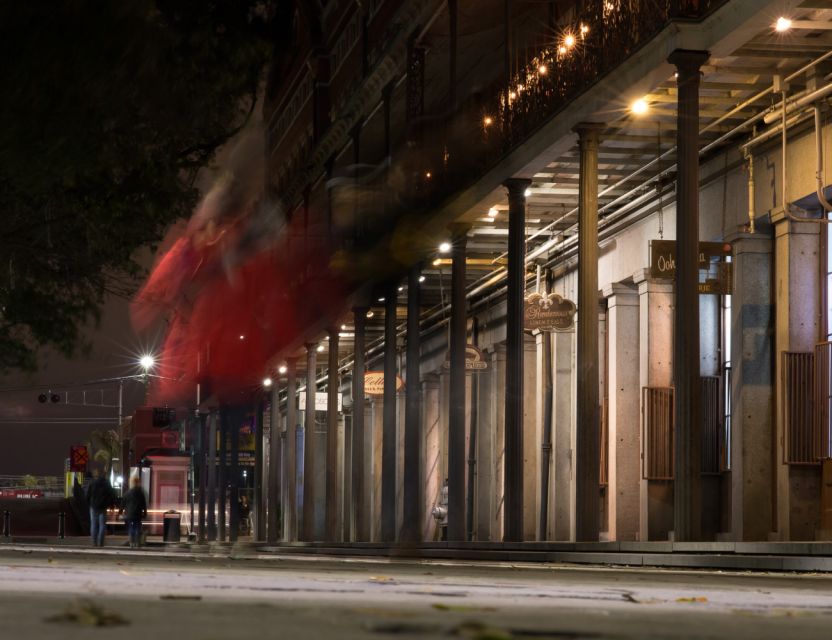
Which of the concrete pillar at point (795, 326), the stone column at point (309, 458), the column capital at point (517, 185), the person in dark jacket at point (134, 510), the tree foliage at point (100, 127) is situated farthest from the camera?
the stone column at point (309, 458)

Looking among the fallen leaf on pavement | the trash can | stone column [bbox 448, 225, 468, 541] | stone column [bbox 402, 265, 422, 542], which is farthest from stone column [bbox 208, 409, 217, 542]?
the fallen leaf on pavement

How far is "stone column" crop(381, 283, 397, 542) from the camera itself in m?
30.2

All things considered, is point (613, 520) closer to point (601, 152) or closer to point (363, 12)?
point (601, 152)

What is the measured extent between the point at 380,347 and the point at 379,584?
3502 cm

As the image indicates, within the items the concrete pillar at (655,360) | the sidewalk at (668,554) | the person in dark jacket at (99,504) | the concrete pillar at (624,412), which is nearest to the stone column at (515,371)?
the sidewalk at (668,554)

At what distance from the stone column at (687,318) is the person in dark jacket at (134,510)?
17763 millimetres

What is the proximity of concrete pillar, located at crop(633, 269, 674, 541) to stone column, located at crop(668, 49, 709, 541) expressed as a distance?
864 cm

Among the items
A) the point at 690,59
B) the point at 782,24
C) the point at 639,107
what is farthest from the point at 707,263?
the point at 782,24

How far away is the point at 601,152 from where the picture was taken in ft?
71.6

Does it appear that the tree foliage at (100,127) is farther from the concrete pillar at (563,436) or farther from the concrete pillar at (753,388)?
the concrete pillar at (563,436)

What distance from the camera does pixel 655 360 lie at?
24516 millimetres

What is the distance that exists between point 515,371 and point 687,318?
618 cm

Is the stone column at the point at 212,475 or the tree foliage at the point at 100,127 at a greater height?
the tree foliage at the point at 100,127

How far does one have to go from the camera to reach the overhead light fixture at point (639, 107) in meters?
18.3
